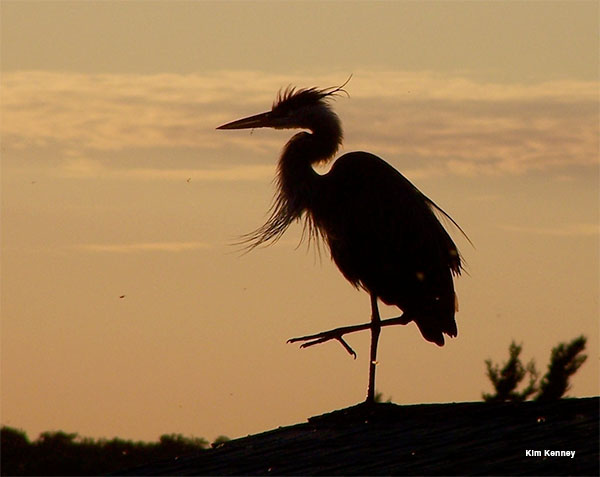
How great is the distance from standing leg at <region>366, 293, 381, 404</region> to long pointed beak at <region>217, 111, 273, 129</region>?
101 inches

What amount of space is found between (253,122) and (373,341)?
3332mm

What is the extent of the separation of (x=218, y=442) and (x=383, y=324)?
7.39ft

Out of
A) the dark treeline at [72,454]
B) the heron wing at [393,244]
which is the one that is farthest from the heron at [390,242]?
the dark treeline at [72,454]

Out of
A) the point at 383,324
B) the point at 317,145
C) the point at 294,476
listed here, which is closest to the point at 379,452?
the point at 294,476

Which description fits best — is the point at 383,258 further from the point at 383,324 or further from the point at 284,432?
the point at 284,432

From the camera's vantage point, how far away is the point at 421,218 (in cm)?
1380

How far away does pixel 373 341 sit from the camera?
43.7ft

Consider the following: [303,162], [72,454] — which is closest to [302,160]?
[303,162]

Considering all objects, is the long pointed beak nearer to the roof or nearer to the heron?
the heron

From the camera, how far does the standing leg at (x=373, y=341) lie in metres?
12.7

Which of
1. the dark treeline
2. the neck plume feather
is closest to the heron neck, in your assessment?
the neck plume feather

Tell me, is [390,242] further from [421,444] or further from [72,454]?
[72,454]

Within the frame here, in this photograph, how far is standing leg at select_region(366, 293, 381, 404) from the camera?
499 inches

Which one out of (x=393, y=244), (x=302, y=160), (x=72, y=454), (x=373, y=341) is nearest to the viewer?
(x=373, y=341)
